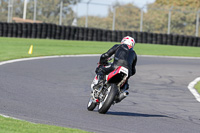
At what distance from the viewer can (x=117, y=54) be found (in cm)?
823

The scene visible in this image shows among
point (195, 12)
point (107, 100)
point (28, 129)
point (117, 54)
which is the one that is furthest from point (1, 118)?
point (195, 12)

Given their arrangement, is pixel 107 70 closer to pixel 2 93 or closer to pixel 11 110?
pixel 11 110

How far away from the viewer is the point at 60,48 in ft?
79.5

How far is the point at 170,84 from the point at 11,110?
285 inches

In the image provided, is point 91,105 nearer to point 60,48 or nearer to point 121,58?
point 121,58

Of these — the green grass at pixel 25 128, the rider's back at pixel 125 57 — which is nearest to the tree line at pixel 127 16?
the rider's back at pixel 125 57

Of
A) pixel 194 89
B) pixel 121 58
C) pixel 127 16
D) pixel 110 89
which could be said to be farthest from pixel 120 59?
pixel 127 16

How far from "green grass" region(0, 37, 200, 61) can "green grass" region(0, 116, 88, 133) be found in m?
11.2

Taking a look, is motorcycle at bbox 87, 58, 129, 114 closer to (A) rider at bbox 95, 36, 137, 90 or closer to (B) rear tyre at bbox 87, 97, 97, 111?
(B) rear tyre at bbox 87, 97, 97, 111

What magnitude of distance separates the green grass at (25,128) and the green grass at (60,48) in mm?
11162

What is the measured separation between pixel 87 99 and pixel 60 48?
14241mm

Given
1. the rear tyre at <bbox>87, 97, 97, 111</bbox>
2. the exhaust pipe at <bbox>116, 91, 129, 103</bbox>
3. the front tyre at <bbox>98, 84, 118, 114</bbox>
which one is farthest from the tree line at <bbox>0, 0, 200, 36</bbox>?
the exhaust pipe at <bbox>116, 91, 129, 103</bbox>

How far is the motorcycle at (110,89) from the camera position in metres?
7.83

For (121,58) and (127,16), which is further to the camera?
(127,16)
